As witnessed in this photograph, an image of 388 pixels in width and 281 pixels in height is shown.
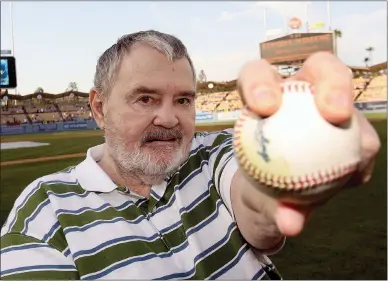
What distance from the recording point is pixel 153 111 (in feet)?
3.58

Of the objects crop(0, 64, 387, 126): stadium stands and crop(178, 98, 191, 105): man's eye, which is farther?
crop(0, 64, 387, 126): stadium stands

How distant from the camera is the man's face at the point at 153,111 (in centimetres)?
107

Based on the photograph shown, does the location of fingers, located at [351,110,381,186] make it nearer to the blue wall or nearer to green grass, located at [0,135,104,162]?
green grass, located at [0,135,104,162]

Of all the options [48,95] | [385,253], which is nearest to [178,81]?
[385,253]

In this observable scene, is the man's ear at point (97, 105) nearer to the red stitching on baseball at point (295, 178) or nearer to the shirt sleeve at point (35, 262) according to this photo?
the shirt sleeve at point (35, 262)

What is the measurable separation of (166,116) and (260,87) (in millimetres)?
561

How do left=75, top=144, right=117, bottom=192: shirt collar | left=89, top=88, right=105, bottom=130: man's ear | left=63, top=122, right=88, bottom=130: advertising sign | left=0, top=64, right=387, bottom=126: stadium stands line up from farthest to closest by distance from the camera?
left=63, top=122, right=88, bottom=130: advertising sign
left=0, top=64, right=387, bottom=126: stadium stands
left=89, top=88, right=105, bottom=130: man's ear
left=75, top=144, right=117, bottom=192: shirt collar

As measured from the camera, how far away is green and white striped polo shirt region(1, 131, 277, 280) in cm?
90

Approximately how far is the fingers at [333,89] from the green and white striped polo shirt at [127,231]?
1.16 ft

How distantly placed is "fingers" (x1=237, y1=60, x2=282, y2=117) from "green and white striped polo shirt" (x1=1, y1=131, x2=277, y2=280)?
341 millimetres

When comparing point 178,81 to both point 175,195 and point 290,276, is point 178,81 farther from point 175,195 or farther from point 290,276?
point 290,276

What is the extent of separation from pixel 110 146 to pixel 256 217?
1.64ft
